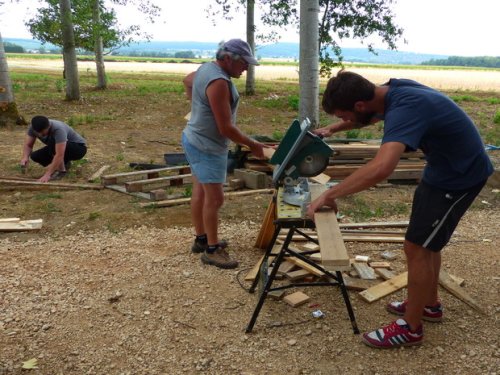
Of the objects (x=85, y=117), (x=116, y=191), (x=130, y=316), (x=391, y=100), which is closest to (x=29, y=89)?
(x=85, y=117)

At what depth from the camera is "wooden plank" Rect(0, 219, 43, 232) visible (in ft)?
17.1

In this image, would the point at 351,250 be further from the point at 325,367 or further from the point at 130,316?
the point at 130,316

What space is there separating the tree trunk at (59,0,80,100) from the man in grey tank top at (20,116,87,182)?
8.02 metres

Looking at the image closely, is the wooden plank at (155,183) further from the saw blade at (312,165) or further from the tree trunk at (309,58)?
the saw blade at (312,165)

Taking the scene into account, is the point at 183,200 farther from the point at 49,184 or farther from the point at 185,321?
the point at 185,321

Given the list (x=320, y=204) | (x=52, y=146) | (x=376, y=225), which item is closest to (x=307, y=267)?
(x=320, y=204)

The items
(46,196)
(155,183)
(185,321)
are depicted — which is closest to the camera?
(185,321)

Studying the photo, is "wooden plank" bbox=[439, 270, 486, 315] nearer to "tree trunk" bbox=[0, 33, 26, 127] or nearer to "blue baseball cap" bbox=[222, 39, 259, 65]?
"blue baseball cap" bbox=[222, 39, 259, 65]

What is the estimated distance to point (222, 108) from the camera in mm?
3762

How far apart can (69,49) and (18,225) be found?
10.6 m

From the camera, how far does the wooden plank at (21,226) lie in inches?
205

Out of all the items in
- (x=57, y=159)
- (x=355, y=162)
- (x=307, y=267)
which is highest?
(x=57, y=159)

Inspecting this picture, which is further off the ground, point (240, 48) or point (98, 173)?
point (240, 48)

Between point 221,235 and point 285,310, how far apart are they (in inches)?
65.1
